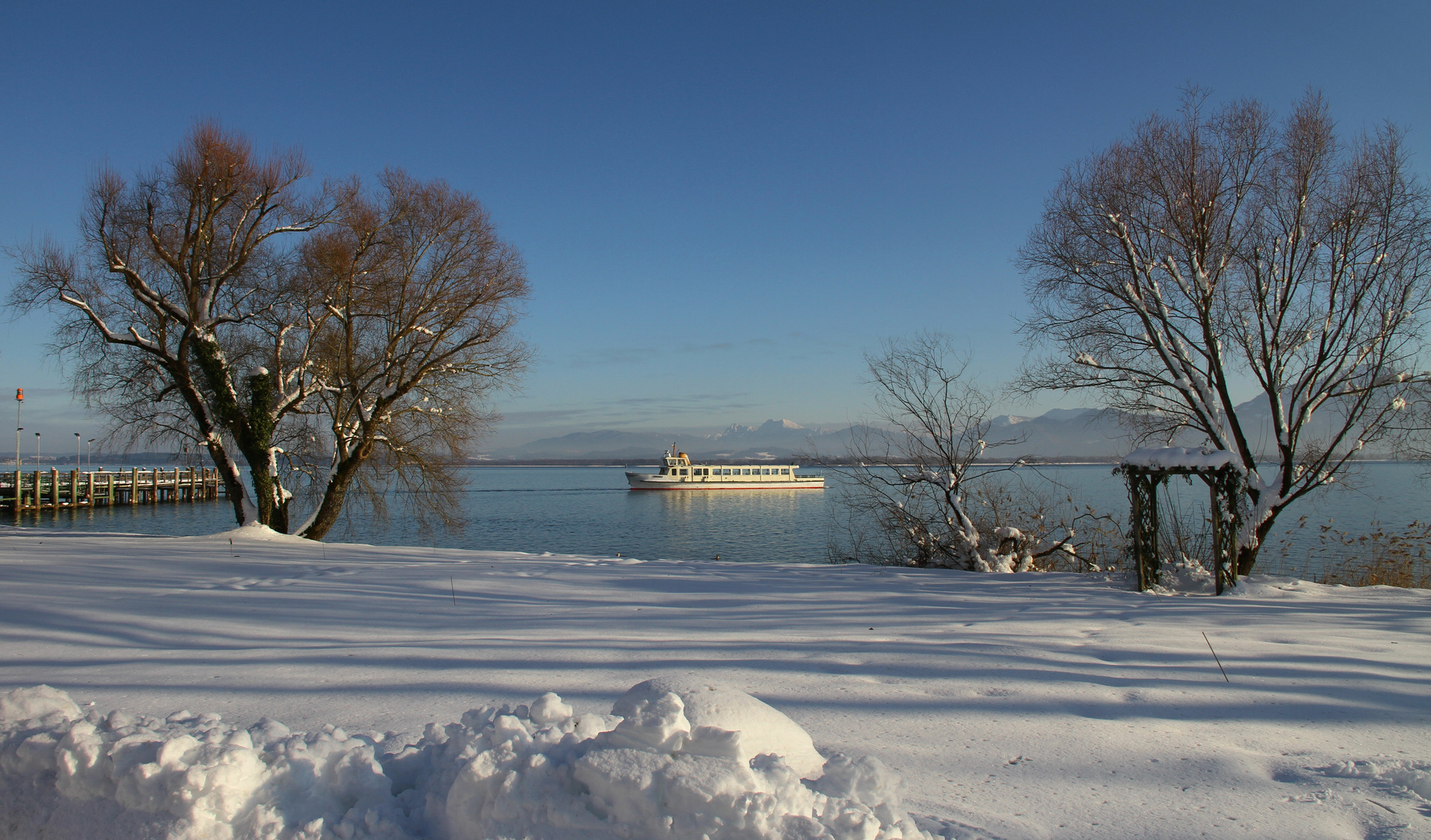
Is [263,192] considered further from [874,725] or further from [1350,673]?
[1350,673]

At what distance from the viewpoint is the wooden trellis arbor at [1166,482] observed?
7.39 m

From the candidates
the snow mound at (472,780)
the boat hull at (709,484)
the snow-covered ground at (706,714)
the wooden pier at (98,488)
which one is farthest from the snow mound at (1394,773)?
the boat hull at (709,484)

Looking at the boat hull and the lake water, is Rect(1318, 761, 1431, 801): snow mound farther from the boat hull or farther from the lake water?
the boat hull

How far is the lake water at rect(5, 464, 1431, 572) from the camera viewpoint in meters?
17.1

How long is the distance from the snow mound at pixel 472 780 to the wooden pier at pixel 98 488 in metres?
31.9

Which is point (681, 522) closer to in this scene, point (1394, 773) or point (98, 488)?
point (1394, 773)

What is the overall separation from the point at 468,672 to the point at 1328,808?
3635mm

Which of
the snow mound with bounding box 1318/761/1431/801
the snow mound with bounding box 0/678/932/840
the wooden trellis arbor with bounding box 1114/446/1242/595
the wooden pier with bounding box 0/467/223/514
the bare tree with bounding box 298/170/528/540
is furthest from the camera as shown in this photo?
the wooden pier with bounding box 0/467/223/514

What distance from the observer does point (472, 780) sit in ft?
7.32

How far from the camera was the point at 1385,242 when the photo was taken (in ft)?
27.3

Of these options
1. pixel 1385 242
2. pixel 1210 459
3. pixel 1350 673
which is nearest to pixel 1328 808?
pixel 1350 673

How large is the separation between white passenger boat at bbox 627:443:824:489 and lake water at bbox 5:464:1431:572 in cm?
1308

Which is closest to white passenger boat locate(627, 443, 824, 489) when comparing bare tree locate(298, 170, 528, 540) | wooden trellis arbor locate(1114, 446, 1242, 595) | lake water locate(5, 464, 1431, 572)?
lake water locate(5, 464, 1431, 572)

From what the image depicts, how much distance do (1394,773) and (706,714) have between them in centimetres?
247
